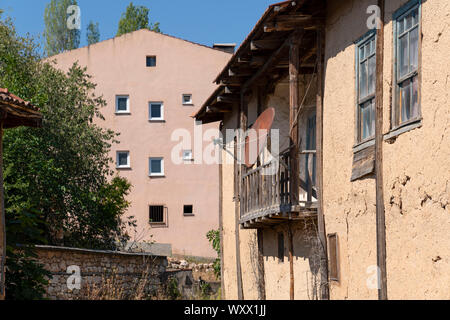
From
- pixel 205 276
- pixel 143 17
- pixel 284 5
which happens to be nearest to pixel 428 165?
pixel 284 5

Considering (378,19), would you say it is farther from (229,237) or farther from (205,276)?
(205,276)

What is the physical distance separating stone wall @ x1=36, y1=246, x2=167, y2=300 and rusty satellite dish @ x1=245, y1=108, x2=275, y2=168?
668cm

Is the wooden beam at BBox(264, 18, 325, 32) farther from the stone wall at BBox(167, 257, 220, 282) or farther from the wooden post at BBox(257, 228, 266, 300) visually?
the stone wall at BBox(167, 257, 220, 282)

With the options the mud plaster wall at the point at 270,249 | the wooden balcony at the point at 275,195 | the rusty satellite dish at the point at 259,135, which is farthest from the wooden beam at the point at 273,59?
the wooden balcony at the point at 275,195

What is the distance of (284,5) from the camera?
11133 millimetres

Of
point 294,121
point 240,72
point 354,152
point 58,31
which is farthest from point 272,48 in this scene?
point 58,31

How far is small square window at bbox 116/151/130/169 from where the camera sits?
115 ft

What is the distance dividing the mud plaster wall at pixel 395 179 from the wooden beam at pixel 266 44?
6.07 feet

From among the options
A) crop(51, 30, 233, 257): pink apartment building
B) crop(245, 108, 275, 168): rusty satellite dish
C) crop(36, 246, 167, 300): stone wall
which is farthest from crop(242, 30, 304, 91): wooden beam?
crop(51, 30, 233, 257): pink apartment building

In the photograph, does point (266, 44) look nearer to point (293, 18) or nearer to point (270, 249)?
point (293, 18)

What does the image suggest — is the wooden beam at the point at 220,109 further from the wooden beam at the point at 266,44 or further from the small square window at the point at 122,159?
the small square window at the point at 122,159

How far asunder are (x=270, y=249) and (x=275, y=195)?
2932 mm

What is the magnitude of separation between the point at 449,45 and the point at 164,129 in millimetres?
28587

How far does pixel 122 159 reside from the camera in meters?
35.3
